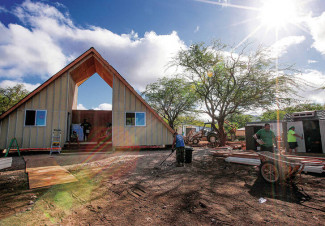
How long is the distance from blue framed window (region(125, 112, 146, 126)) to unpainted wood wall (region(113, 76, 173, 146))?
0.24m

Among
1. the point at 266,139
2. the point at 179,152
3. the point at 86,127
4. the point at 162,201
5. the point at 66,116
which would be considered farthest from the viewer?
the point at 86,127

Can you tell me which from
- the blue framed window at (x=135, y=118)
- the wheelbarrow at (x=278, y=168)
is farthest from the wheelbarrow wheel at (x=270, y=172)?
the blue framed window at (x=135, y=118)

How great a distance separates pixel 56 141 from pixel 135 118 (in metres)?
5.76

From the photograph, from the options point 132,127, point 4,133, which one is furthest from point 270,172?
point 4,133

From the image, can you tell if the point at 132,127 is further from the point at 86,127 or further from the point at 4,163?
the point at 4,163

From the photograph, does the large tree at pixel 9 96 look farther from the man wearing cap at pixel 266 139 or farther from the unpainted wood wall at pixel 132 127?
the man wearing cap at pixel 266 139

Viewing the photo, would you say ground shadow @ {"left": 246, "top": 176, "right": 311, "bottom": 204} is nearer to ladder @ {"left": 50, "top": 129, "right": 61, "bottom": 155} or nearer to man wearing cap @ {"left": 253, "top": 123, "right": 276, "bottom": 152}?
man wearing cap @ {"left": 253, "top": 123, "right": 276, "bottom": 152}

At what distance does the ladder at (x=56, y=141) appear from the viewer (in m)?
11.0

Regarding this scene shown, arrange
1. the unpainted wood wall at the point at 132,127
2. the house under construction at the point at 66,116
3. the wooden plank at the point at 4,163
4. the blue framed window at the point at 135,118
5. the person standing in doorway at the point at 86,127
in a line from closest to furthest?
the wooden plank at the point at 4,163
the house under construction at the point at 66,116
the unpainted wood wall at the point at 132,127
the blue framed window at the point at 135,118
the person standing in doorway at the point at 86,127

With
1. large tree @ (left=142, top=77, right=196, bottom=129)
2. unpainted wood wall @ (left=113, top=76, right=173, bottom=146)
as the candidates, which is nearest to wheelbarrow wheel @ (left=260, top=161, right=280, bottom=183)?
unpainted wood wall @ (left=113, top=76, right=173, bottom=146)

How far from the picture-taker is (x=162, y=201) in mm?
3766

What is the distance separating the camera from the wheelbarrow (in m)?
4.84

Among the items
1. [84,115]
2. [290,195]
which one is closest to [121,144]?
[84,115]

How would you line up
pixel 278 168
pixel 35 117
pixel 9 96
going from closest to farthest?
pixel 278 168
pixel 35 117
pixel 9 96
